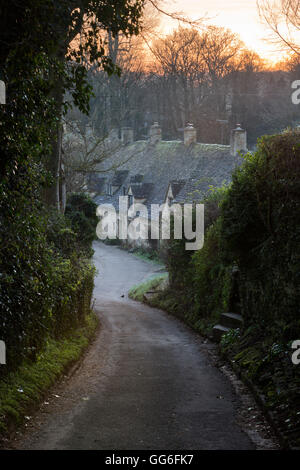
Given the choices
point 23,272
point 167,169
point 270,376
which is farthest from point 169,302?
point 167,169

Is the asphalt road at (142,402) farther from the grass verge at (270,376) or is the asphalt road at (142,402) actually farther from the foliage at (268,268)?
the foliage at (268,268)

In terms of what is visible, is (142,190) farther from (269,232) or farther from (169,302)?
(269,232)

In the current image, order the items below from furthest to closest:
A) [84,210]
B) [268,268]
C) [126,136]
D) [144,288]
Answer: [126,136] → [144,288] → [84,210] → [268,268]

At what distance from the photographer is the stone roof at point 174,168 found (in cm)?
3478

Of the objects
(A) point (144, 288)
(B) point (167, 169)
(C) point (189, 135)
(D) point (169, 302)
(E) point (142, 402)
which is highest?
(C) point (189, 135)

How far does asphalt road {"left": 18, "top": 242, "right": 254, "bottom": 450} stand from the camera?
6.59 metres

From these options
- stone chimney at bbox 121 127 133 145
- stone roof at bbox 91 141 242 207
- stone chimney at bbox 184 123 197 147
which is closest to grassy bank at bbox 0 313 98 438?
stone roof at bbox 91 141 242 207

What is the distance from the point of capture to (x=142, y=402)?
827cm

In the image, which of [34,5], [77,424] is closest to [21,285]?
[77,424]

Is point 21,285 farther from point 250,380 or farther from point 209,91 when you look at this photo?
point 209,91

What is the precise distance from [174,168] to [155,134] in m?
7.34

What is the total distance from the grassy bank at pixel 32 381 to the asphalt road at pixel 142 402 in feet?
0.78

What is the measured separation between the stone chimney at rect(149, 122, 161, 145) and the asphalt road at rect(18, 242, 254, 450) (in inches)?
1357

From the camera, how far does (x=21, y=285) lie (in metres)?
8.16
